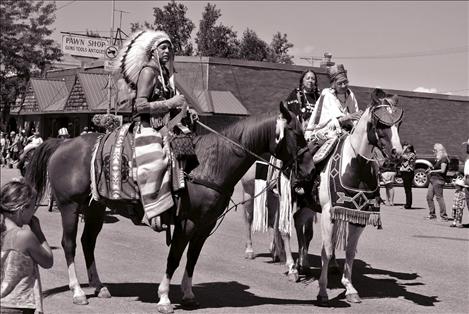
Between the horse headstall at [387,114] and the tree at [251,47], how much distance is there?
57.0 metres

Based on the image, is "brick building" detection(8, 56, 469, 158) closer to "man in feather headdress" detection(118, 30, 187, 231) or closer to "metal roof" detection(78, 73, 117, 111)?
"metal roof" detection(78, 73, 117, 111)

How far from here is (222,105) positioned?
3173 centimetres

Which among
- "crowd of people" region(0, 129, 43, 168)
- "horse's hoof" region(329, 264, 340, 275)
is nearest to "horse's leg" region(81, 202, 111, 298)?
"horse's hoof" region(329, 264, 340, 275)

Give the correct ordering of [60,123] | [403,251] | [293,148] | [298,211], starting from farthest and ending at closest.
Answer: [60,123]
[403,251]
[298,211]
[293,148]

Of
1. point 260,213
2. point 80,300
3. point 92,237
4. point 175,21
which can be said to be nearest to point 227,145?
point 92,237

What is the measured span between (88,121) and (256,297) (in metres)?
30.9

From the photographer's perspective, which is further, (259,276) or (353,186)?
(259,276)

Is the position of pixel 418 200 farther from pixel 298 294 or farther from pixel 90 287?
pixel 90 287

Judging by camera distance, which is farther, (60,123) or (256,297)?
(60,123)

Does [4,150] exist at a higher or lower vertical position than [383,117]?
lower

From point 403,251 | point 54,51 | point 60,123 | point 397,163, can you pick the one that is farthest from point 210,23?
point 397,163

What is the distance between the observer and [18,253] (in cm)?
389

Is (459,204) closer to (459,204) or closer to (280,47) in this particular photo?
(459,204)

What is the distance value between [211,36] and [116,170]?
54022 mm
